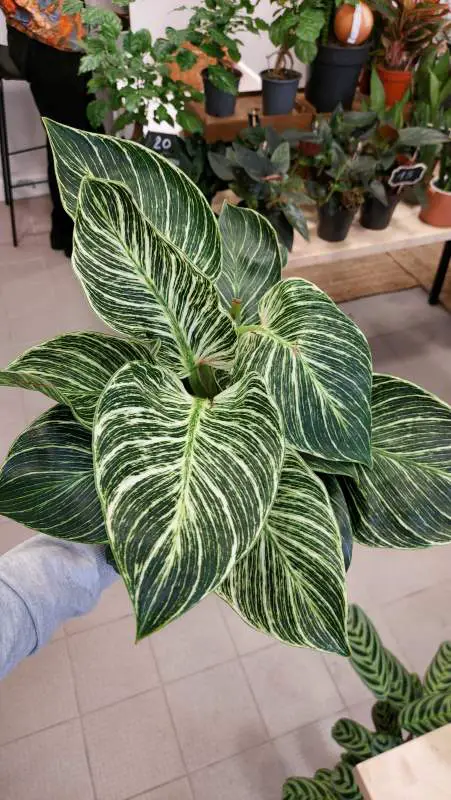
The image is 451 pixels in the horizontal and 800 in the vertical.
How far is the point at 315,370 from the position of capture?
584 millimetres

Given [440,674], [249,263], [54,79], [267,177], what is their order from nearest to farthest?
[249,263] < [440,674] < [267,177] < [54,79]

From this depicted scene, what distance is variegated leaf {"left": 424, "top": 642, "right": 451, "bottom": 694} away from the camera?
3.10 ft

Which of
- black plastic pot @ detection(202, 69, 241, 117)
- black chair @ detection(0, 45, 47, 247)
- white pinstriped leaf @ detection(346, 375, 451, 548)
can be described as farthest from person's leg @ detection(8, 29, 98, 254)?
white pinstriped leaf @ detection(346, 375, 451, 548)

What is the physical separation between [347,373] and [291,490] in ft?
0.43

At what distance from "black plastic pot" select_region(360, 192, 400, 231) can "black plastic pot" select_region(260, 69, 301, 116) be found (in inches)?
19.7

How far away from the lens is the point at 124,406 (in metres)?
0.50

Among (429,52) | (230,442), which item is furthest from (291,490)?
(429,52)

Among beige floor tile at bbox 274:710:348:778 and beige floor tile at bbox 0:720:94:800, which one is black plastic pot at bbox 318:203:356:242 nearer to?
beige floor tile at bbox 274:710:348:778

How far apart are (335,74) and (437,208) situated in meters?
0.64

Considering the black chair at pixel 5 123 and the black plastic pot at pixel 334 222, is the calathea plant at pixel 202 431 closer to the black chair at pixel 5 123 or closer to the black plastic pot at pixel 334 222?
the black plastic pot at pixel 334 222

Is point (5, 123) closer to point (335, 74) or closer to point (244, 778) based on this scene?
point (335, 74)

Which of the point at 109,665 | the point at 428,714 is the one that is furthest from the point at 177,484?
the point at 109,665

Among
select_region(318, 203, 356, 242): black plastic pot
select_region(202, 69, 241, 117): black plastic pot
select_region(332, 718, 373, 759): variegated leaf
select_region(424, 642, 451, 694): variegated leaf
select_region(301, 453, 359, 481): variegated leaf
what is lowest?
select_region(332, 718, 373, 759): variegated leaf

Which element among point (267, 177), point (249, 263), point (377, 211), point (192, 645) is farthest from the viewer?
point (377, 211)
